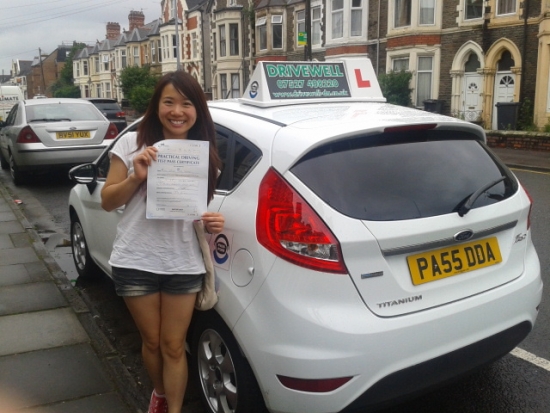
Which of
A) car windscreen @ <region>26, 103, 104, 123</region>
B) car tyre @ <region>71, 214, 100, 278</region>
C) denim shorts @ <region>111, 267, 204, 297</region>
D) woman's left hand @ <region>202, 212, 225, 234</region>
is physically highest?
car windscreen @ <region>26, 103, 104, 123</region>

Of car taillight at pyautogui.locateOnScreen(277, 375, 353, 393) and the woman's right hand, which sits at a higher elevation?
the woman's right hand

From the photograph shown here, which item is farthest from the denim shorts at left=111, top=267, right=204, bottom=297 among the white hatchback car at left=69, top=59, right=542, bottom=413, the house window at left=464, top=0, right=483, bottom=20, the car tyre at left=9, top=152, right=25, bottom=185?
the house window at left=464, top=0, right=483, bottom=20

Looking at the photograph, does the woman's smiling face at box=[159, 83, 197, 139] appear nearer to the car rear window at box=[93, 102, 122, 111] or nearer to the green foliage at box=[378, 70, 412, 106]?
the car rear window at box=[93, 102, 122, 111]

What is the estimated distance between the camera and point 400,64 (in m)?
26.2

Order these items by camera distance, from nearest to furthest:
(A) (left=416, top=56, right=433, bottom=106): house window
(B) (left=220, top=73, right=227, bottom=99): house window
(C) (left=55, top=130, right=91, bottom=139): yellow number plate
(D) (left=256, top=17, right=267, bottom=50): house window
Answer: (C) (left=55, top=130, right=91, bottom=139): yellow number plate < (A) (left=416, top=56, right=433, bottom=106): house window < (D) (left=256, top=17, right=267, bottom=50): house window < (B) (left=220, top=73, right=227, bottom=99): house window

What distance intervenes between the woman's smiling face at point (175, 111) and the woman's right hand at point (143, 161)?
0.20 m

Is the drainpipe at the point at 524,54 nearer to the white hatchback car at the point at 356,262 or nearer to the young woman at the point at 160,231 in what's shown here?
the white hatchback car at the point at 356,262

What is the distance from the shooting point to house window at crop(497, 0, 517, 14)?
842 inches

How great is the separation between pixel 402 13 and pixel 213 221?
83.2 feet

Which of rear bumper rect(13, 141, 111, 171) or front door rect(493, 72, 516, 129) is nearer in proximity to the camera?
rear bumper rect(13, 141, 111, 171)

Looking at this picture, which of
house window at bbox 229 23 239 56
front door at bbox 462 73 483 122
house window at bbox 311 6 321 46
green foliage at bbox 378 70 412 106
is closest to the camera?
front door at bbox 462 73 483 122

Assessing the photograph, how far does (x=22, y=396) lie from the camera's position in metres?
3.47

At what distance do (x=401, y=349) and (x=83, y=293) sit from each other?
369cm

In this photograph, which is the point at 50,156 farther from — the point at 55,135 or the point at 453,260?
the point at 453,260
